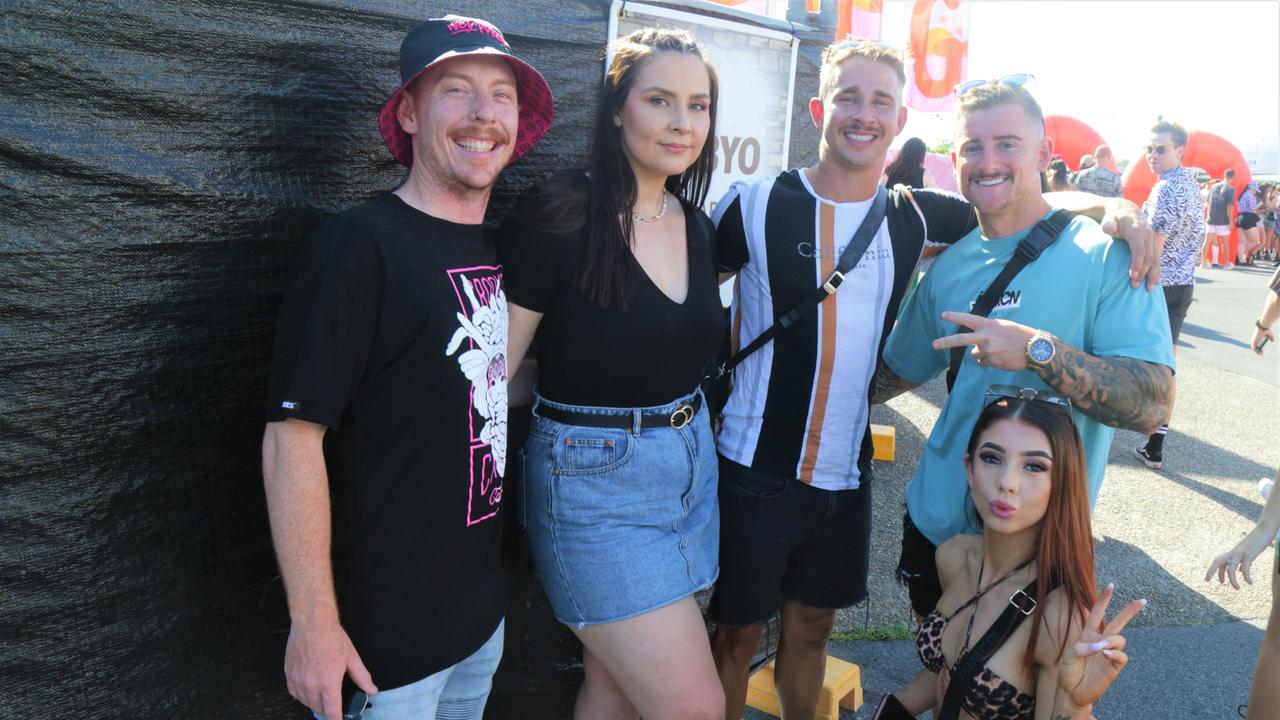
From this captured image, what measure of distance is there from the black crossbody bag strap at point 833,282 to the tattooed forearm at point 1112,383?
0.59 m

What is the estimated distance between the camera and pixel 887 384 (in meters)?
2.67

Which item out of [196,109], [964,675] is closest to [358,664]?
[196,109]

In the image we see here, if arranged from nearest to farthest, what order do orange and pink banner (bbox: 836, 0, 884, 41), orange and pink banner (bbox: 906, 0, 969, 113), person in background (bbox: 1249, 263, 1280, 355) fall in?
person in background (bbox: 1249, 263, 1280, 355) < orange and pink banner (bbox: 836, 0, 884, 41) < orange and pink banner (bbox: 906, 0, 969, 113)

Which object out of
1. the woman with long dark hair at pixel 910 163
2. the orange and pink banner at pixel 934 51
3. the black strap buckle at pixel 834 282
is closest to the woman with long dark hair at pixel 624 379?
the black strap buckle at pixel 834 282

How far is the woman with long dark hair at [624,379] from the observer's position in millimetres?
1955

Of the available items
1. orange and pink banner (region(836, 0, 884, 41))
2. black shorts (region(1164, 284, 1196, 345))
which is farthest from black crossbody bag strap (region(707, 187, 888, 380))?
orange and pink banner (region(836, 0, 884, 41))

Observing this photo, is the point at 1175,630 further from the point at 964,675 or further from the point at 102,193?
the point at 102,193

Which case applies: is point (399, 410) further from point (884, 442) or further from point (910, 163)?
point (910, 163)

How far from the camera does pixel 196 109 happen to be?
1.80m

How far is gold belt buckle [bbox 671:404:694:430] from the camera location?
2.08 meters

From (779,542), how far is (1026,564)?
655mm

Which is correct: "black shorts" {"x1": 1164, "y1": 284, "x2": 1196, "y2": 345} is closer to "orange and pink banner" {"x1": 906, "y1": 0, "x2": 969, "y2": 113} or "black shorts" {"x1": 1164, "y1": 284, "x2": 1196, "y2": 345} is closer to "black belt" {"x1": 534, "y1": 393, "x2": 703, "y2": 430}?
"orange and pink banner" {"x1": 906, "y1": 0, "x2": 969, "y2": 113}

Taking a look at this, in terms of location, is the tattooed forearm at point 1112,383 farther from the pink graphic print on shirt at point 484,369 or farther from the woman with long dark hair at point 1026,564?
the pink graphic print on shirt at point 484,369

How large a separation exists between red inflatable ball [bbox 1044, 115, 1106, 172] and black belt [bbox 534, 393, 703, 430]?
18442mm
